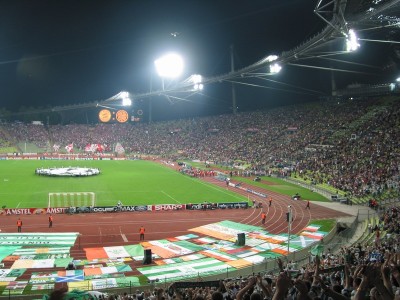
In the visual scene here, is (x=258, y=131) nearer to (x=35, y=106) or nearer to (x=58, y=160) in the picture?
(x=58, y=160)

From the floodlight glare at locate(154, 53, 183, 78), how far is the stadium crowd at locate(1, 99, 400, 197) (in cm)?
1660

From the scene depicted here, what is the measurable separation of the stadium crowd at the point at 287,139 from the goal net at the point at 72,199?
26.9 m

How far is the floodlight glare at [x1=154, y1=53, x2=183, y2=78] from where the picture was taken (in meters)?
88.7

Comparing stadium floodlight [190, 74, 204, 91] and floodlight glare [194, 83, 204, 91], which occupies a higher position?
stadium floodlight [190, 74, 204, 91]

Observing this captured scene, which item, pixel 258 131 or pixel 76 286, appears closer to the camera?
pixel 76 286

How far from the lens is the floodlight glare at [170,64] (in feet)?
291

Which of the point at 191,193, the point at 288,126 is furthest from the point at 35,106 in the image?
the point at 191,193

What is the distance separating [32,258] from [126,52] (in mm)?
82262

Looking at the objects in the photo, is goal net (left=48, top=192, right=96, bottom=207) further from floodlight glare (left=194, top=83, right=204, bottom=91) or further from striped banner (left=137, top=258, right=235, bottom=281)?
Answer: floodlight glare (left=194, top=83, right=204, bottom=91)

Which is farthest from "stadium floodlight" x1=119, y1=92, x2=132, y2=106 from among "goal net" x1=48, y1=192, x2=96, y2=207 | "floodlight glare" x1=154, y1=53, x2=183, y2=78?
"goal net" x1=48, y1=192, x2=96, y2=207

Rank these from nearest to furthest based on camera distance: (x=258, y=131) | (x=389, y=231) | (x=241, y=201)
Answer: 1. (x=389, y=231)
2. (x=241, y=201)
3. (x=258, y=131)

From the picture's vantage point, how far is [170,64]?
8988 cm

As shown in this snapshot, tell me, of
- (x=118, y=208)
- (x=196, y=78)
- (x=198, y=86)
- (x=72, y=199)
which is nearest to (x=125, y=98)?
(x=198, y=86)

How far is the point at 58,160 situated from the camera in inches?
3238
